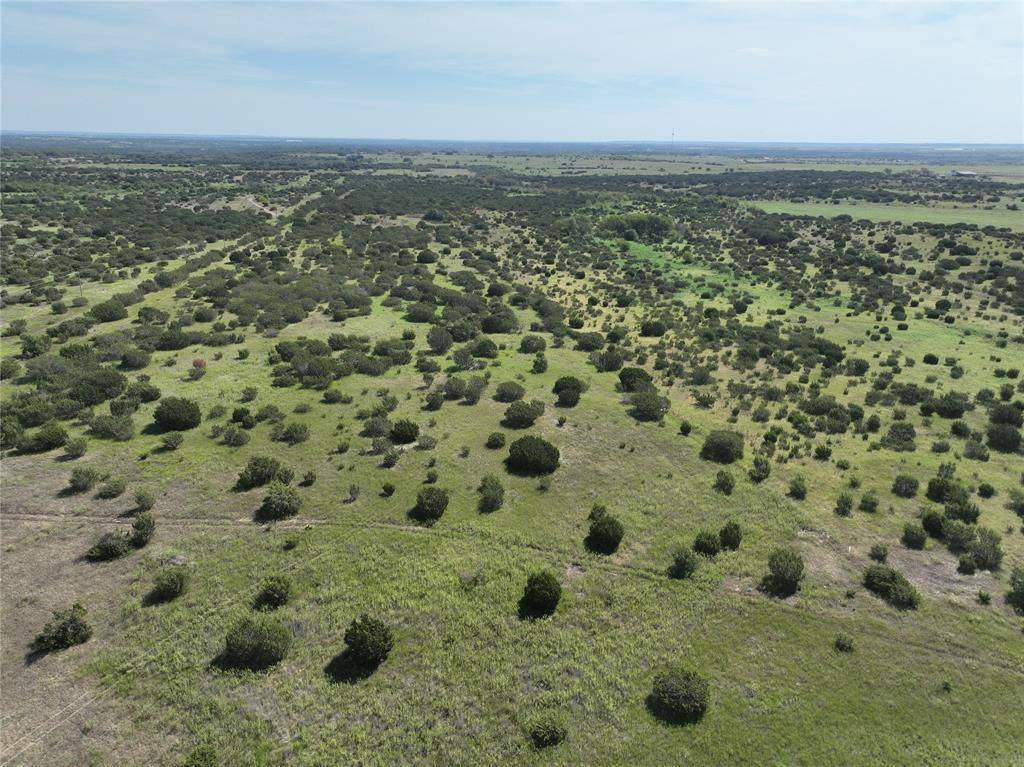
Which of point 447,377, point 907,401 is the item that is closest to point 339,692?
point 447,377

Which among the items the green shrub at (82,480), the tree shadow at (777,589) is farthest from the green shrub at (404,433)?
the tree shadow at (777,589)

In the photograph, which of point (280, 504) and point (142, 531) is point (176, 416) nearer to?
point (142, 531)

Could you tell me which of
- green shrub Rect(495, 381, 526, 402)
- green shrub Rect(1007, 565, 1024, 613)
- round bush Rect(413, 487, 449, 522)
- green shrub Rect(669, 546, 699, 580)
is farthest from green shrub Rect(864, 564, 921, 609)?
green shrub Rect(495, 381, 526, 402)

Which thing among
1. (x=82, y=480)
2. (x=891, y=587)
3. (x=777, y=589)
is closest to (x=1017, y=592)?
(x=891, y=587)

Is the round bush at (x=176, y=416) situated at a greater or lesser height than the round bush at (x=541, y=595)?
greater

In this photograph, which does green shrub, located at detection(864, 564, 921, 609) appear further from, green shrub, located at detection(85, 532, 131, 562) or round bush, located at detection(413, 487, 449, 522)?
green shrub, located at detection(85, 532, 131, 562)

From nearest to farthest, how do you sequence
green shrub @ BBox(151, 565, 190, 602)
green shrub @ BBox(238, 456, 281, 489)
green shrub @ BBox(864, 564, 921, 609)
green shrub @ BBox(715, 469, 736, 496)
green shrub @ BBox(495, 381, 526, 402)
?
green shrub @ BBox(151, 565, 190, 602) < green shrub @ BBox(864, 564, 921, 609) < green shrub @ BBox(238, 456, 281, 489) < green shrub @ BBox(715, 469, 736, 496) < green shrub @ BBox(495, 381, 526, 402)

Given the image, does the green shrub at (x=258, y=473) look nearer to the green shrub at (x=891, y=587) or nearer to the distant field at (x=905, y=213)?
the green shrub at (x=891, y=587)
